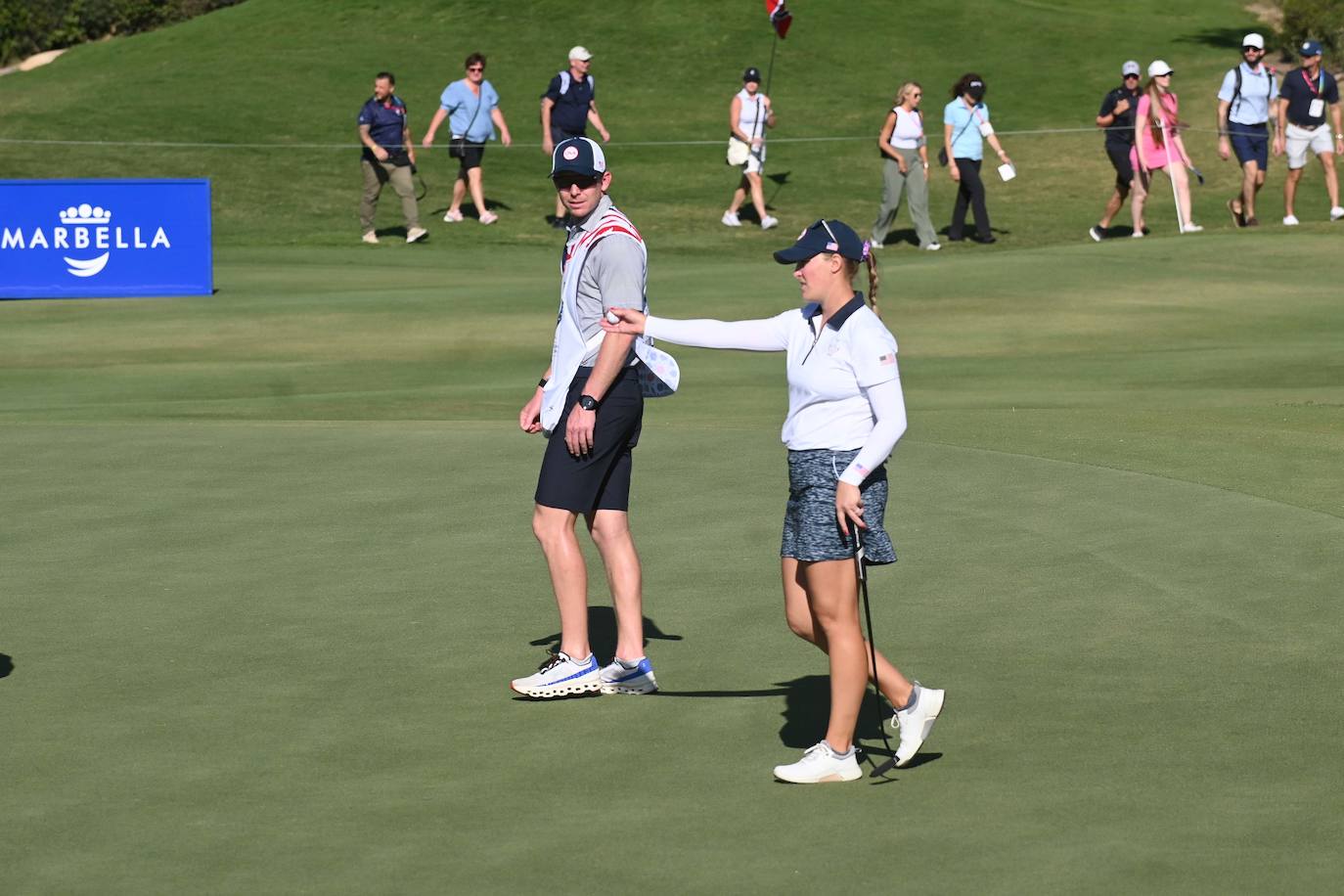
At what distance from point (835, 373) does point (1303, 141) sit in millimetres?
20002

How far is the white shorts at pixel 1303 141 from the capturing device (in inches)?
972

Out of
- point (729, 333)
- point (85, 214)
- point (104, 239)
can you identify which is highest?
point (729, 333)

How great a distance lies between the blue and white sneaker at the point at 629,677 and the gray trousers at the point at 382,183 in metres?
17.7

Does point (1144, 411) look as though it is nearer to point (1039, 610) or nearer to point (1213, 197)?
point (1039, 610)

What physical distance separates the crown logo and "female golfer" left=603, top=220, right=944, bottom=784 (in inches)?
637

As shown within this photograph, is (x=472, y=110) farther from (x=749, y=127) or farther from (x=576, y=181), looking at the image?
(x=576, y=181)

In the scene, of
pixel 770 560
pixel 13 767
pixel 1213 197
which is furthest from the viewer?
pixel 1213 197

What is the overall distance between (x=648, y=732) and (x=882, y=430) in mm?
1561

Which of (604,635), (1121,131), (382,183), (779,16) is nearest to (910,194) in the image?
(1121,131)

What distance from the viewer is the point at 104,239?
21.8 m

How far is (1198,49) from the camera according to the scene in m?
45.9

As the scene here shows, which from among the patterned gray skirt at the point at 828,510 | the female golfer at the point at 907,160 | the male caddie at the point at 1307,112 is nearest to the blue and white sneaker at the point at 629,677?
the patterned gray skirt at the point at 828,510

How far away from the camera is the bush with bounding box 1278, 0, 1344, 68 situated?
4225 cm

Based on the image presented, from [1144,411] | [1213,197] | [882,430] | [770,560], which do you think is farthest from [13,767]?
[1213,197]
